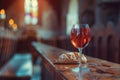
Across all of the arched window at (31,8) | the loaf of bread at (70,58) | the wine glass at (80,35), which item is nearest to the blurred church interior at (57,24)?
the arched window at (31,8)

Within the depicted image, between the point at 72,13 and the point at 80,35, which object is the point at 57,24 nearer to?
the point at 72,13

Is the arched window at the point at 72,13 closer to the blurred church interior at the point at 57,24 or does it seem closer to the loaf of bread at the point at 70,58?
the blurred church interior at the point at 57,24

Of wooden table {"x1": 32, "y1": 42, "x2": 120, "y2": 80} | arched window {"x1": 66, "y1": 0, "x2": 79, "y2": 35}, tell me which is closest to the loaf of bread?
wooden table {"x1": 32, "y1": 42, "x2": 120, "y2": 80}

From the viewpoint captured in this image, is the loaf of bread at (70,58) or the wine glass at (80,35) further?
the loaf of bread at (70,58)

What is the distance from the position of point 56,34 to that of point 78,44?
13.1m

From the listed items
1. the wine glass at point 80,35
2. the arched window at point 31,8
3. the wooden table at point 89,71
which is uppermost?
the arched window at point 31,8

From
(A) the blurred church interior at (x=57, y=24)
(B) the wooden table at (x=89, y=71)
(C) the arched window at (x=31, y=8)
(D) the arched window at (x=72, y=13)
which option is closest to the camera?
(B) the wooden table at (x=89, y=71)

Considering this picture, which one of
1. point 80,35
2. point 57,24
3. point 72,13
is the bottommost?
point 57,24

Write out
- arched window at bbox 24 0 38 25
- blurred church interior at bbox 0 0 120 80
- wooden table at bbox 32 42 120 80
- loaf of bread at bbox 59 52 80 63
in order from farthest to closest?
blurred church interior at bbox 0 0 120 80 → arched window at bbox 24 0 38 25 → loaf of bread at bbox 59 52 80 63 → wooden table at bbox 32 42 120 80

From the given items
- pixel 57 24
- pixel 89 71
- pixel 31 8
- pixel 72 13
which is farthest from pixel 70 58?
pixel 57 24

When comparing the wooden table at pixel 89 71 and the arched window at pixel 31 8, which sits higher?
the arched window at pixel 31 8

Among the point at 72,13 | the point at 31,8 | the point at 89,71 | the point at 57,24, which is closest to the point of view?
the point at 89,71

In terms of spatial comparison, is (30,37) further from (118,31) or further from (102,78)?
(102,78)

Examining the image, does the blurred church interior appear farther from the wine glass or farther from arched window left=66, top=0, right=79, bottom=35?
the wine glass
